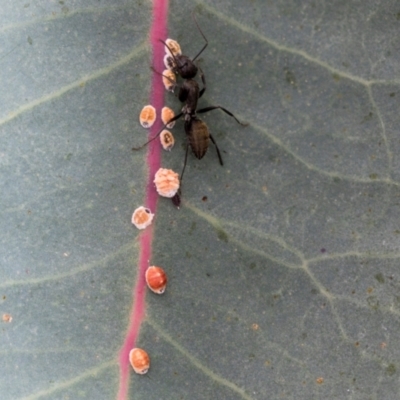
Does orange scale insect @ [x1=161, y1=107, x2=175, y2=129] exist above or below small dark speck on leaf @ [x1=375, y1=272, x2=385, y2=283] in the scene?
above

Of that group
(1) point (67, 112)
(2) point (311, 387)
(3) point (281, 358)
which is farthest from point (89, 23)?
(2) point (311, 387)

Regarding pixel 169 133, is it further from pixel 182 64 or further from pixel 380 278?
pixel 380 278

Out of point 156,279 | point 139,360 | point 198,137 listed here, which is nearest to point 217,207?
point 198,137

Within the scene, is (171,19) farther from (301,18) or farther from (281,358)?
(281,358)

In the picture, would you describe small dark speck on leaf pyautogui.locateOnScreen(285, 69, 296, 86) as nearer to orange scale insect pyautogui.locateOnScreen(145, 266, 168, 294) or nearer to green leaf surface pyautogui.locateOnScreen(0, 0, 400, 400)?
green leaf surface pyautogui.locateOnScreen(0, 0, 400, 400)

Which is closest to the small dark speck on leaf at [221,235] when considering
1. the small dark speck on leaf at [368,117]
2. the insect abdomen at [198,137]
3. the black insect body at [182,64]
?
the insect abdomen at [198,137]

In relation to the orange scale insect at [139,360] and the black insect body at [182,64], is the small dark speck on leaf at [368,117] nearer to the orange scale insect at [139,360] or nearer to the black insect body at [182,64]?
the black insect body at [182,64]

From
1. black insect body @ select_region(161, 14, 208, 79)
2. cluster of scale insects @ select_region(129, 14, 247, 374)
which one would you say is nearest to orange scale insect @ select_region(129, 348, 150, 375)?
cluster of scale insects @ select_region(129, 14, 247, 374)
